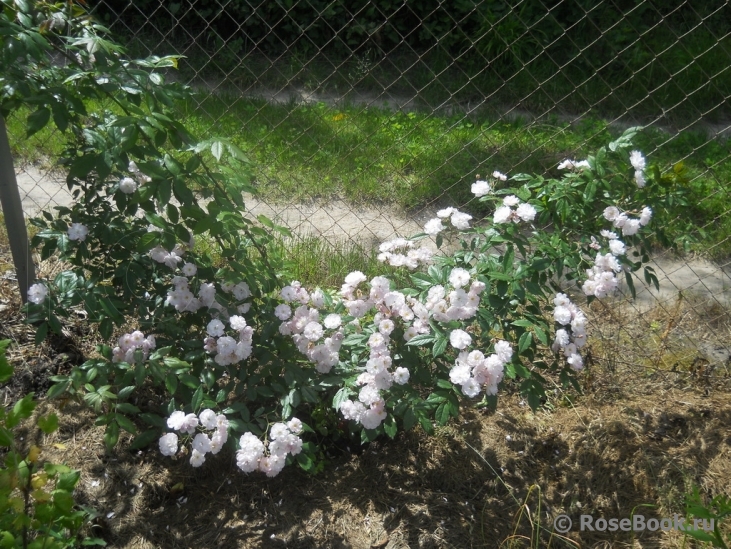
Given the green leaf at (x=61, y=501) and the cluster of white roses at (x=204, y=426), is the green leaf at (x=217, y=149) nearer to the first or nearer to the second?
the cluster of white roses at (x=204, y=426)

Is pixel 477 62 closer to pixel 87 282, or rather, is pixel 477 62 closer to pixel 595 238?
pixel 595 238

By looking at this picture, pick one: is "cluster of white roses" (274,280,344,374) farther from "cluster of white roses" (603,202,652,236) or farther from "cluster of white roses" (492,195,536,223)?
"cluster of white roses" (603,202,652,236)

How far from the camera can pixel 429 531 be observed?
227 centimetres

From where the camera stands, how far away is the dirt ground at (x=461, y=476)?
7.44 feet

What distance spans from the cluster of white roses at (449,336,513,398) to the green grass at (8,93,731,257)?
6.34ft

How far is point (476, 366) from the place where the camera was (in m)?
2.00

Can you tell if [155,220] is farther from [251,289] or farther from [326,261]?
[326,261]

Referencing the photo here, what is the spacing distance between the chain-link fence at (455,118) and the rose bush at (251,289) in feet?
3.23

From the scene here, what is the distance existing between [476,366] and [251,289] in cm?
74

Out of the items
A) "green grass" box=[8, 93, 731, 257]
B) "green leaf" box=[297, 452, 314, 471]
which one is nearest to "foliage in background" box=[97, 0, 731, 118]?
"green grass" box=[8, 93, 731, 257]

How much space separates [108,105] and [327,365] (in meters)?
2.81

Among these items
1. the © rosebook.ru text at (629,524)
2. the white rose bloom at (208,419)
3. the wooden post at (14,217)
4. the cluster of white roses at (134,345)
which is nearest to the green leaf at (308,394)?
the white rose bloom at (208,419)

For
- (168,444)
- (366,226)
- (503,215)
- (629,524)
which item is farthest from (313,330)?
(366,226)

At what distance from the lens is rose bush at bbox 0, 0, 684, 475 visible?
2.02 m
